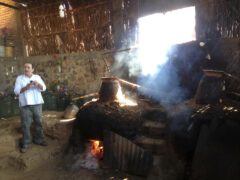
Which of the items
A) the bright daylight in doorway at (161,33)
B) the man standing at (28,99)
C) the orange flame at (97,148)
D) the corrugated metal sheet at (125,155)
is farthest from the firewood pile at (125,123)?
the bright daylight in doorway at (161,33)

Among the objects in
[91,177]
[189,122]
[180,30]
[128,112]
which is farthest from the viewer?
[180,30]

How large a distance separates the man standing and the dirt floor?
372mm

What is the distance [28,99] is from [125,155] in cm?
337

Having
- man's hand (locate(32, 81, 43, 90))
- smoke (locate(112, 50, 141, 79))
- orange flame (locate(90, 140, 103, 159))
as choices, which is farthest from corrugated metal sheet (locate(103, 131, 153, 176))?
smoke (locate(112, 50, 141, 79))

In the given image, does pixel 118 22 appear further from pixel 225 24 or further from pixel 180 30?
pixel 225 24

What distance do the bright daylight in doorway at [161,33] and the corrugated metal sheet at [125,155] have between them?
3.93 metres

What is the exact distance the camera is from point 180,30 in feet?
34.9

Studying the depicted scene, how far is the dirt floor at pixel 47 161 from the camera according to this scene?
7.78 meters

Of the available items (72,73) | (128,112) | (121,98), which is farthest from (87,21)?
(128,112)

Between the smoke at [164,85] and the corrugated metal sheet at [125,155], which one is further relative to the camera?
the smoke at [164,85]

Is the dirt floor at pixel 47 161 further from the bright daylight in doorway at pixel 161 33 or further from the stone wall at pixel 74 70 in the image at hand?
the bright daylight in doorway at pixel 161 33

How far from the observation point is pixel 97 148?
8820mm

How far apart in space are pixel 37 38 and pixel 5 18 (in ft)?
8.22

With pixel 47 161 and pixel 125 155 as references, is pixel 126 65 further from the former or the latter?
pixel 47 161
